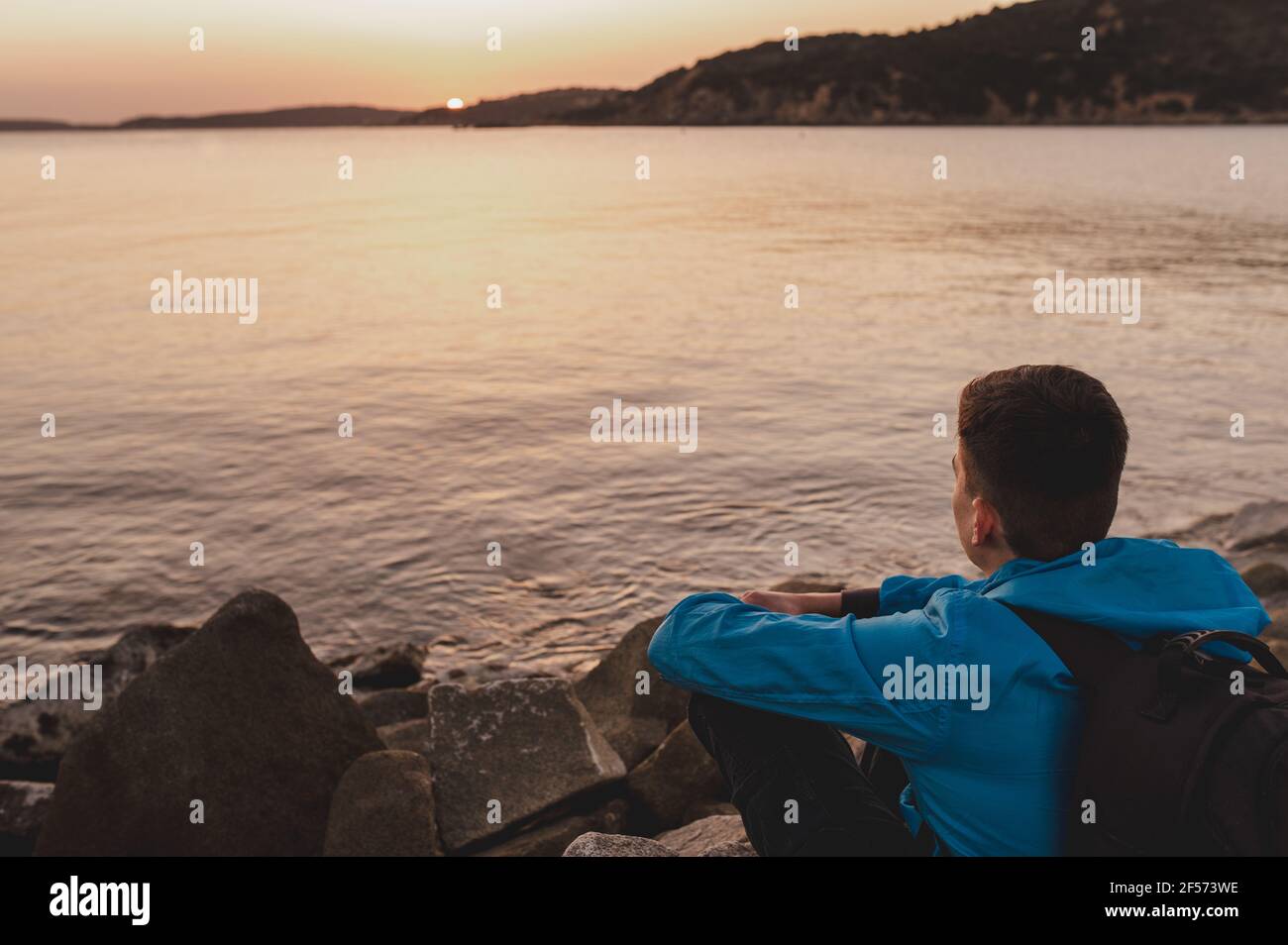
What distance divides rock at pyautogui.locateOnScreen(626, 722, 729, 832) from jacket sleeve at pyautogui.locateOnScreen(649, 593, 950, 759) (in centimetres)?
342

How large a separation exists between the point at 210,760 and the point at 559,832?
6.22ft

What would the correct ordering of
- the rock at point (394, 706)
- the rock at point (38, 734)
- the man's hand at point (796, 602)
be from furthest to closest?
the rock at point (394, 706) < the rock at point (38, 734) < the man's hand at point (796, 602)

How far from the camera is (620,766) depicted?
6465mm

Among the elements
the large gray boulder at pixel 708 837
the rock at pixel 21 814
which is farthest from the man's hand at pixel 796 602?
the rock at pixel 21 814

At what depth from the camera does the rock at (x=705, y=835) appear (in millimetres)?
5040

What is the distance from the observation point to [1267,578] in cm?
972

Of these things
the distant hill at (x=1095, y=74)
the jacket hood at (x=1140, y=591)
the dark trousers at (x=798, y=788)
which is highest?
the distant hill at (x=1095, y=74)

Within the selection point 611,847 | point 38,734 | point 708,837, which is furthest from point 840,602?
point 38,734

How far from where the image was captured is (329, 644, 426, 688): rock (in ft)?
30.6

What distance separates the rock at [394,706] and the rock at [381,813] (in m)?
2.19

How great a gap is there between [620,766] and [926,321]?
21698mm

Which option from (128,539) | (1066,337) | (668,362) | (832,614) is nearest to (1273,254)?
(1066,337)

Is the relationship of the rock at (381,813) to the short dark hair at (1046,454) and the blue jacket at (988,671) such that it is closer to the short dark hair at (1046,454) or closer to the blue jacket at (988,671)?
the blue jacket at (988,671)

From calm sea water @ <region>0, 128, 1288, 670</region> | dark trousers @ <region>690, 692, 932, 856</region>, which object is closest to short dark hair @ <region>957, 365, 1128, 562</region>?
dark trousers @ <region>690, 692, 932, 856</region>
